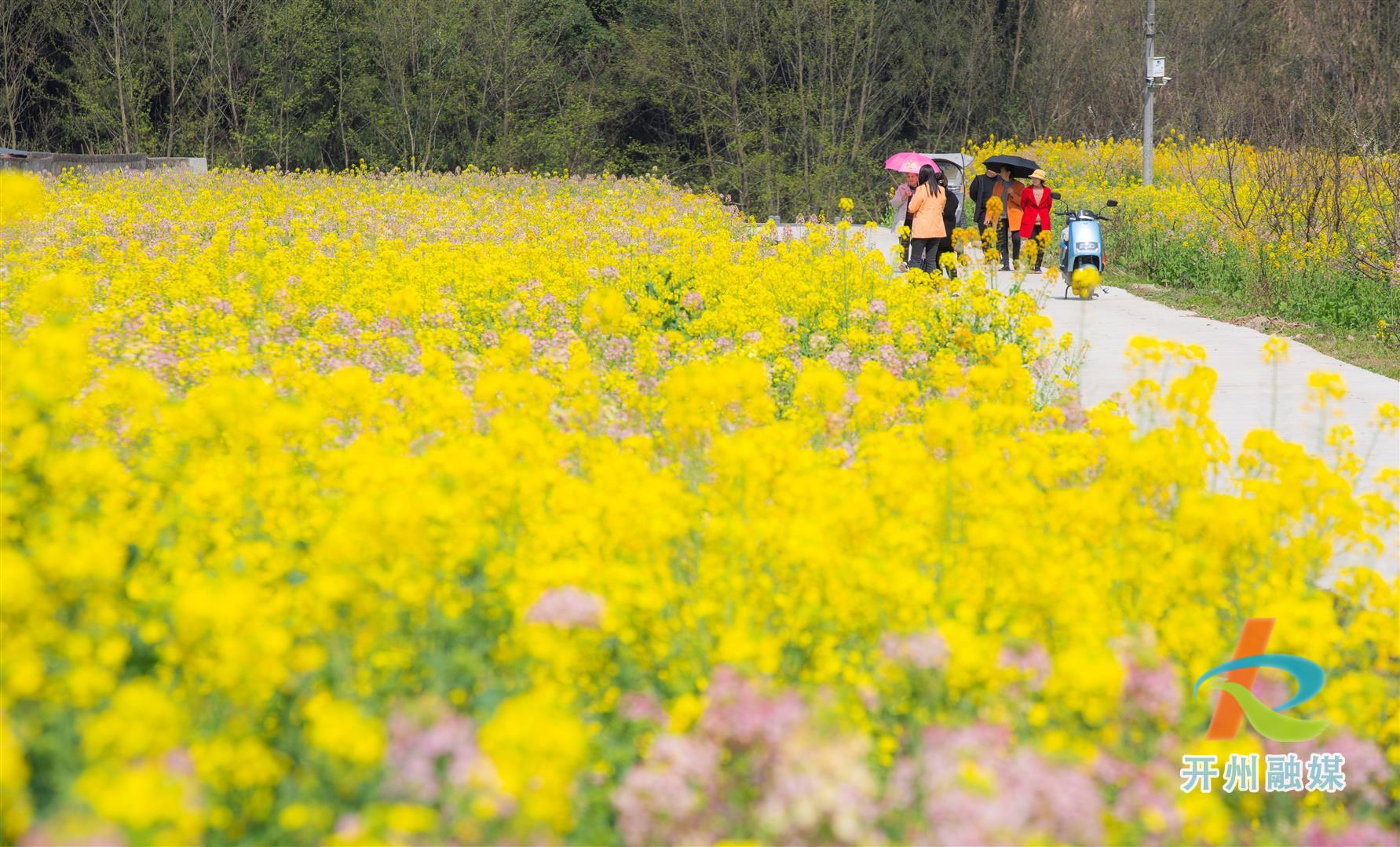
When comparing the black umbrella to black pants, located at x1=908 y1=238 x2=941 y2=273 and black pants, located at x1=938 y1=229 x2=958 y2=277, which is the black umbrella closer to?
black pants, located at x1=938 y1=229 x2=958 y2=277

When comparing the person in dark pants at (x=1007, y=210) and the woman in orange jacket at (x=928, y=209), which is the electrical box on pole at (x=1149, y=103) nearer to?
the person in dark pants at (x=1007, y=210)

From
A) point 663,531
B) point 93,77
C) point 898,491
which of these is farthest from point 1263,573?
point 93,77

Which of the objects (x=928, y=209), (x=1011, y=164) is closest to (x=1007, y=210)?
(x=1011, y=164)

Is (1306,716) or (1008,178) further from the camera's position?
(1008,178)

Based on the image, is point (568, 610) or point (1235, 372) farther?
point (1235, 372)

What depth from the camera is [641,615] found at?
11.2 ft

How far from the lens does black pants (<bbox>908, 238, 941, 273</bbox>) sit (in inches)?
586

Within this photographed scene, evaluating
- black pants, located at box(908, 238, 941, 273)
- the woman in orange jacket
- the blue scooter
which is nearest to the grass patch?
the blue scooter

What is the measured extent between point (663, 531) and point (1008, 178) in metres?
15.3

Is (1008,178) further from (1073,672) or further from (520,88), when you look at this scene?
(520,88)

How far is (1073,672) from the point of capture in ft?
9.21

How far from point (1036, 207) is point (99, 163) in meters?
19.8

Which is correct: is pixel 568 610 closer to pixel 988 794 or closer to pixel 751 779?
pixel 751 779

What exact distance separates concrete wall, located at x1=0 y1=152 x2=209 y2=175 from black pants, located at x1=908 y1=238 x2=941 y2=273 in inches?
606
